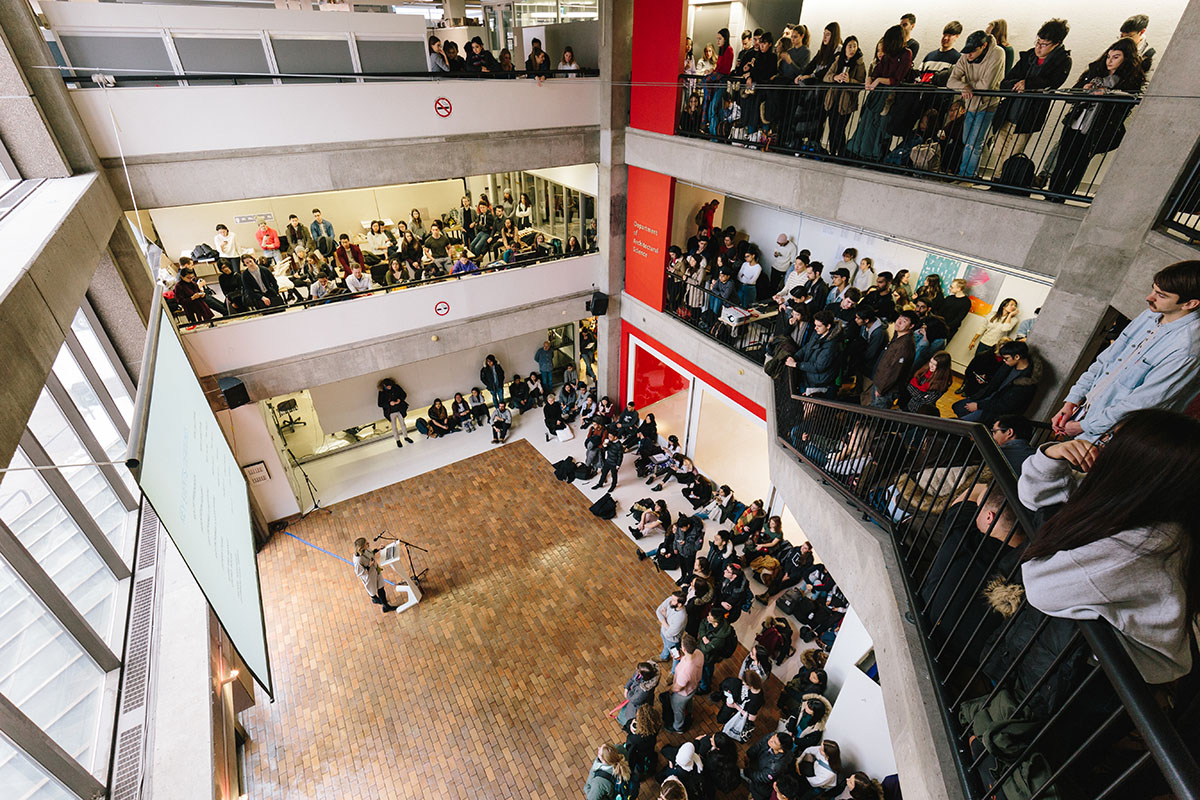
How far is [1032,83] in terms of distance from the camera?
4.93 m

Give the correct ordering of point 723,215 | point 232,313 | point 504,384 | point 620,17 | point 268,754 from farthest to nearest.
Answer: point 504,384, point 723,215, point 620,17, point 232,313, point 268,754

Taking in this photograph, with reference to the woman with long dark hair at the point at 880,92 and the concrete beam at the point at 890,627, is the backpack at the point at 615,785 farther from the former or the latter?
the woman with long dark hair at the point at 880,92

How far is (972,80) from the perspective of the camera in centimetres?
535

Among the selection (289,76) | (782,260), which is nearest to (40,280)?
(289,76)

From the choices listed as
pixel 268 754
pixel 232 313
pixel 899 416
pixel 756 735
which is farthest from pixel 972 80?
pixel 268 754

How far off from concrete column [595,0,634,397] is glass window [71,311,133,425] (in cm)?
808

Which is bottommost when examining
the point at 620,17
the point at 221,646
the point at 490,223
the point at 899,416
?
the point at 221,646

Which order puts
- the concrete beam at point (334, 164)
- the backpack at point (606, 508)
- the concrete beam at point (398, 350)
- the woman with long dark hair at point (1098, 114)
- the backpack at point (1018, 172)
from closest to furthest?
the woman with long dark hair at point (1098, 114) < the backpack at point (1018, 172) < the concrete beam at point (334, 164) < the concrete beam at point (398, 350) < the backpack at point (606, 508)

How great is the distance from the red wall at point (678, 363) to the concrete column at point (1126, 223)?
4.01 meters

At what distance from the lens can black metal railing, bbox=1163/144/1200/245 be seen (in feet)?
12.4

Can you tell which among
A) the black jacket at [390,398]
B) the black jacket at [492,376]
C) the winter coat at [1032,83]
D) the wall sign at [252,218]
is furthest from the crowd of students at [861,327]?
the wall sign at [252,218]

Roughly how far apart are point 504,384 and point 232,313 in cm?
613

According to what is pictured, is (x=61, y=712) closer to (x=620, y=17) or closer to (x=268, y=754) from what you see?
(x=268, y=754)

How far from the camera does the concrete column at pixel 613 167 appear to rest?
928 centimetres
